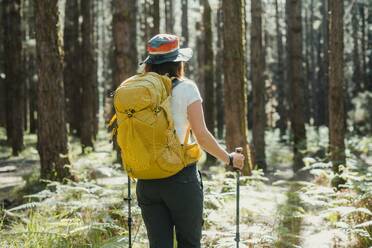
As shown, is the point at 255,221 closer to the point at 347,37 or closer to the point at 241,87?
the point at 241,87

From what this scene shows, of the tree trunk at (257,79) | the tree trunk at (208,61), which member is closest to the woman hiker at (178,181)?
the tree trunk at (257,79)

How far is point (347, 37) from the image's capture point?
45.4 metres

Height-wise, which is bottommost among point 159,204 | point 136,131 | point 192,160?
point 159,204

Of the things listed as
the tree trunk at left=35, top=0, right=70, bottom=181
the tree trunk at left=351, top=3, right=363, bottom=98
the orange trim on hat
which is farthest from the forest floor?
the tree trunk at left=351, top=3, right=363, bottom=98

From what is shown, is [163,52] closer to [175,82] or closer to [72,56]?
[175,82]

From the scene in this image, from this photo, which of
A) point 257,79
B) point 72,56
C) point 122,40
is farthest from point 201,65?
point 122,40

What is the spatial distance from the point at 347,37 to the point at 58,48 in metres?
38.7

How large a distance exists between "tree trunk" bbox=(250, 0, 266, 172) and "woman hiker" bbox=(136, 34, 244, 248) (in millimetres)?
13196

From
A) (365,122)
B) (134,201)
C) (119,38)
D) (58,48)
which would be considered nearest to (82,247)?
(134,201)

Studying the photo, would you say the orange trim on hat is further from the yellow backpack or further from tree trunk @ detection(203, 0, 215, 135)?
tree trunk @ detection(203, 0, 215, 135)

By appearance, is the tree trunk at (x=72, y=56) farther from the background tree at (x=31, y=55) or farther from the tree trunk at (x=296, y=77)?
the tree trunk at (x=296, y=77)

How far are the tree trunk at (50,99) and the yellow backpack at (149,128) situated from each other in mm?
7126

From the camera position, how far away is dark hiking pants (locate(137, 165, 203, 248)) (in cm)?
A: 373

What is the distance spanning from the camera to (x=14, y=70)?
786 inches
